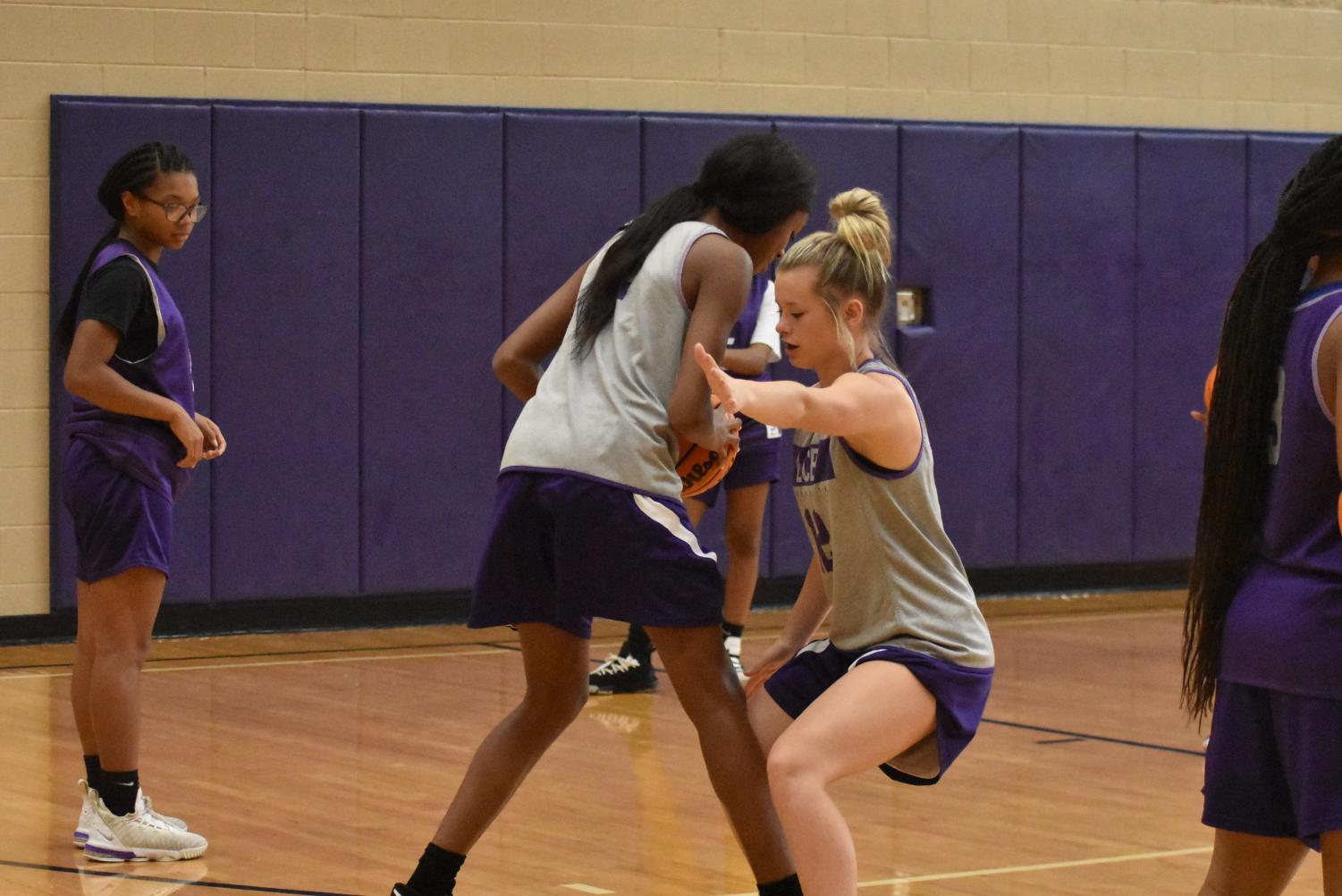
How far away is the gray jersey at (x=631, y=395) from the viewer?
3.29 m

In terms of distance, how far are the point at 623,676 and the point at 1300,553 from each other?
4161 mm

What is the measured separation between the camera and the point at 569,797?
16.1 feet

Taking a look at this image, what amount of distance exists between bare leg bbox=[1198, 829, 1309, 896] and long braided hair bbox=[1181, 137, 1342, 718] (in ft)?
0.74

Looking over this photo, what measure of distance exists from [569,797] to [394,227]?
3510mm

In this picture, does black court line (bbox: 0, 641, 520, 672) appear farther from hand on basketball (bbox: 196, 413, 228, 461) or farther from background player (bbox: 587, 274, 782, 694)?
hand on basketball (bbox: 196, 413, 228, 461)

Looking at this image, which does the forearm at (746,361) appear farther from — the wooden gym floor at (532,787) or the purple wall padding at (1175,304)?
the purple wall padding at (1175,304)

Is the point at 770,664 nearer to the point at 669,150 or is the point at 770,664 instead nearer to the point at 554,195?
the point at 554,195

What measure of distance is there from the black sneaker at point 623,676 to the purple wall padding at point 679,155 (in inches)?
67.6

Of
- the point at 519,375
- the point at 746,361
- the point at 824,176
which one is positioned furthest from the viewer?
the point at 824,176

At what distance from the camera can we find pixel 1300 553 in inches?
97.0

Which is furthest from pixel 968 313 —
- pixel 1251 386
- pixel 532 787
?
pixel 1251 386

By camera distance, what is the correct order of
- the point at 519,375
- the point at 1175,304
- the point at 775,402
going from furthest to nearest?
1. the point at 1175,304
2. the point at 519,375
3. the point at 775,402

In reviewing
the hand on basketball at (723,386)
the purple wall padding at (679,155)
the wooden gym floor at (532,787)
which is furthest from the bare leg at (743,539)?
the hand on basketball at (723,386)

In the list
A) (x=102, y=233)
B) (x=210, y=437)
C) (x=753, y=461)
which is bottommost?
(x=753, y=461)
